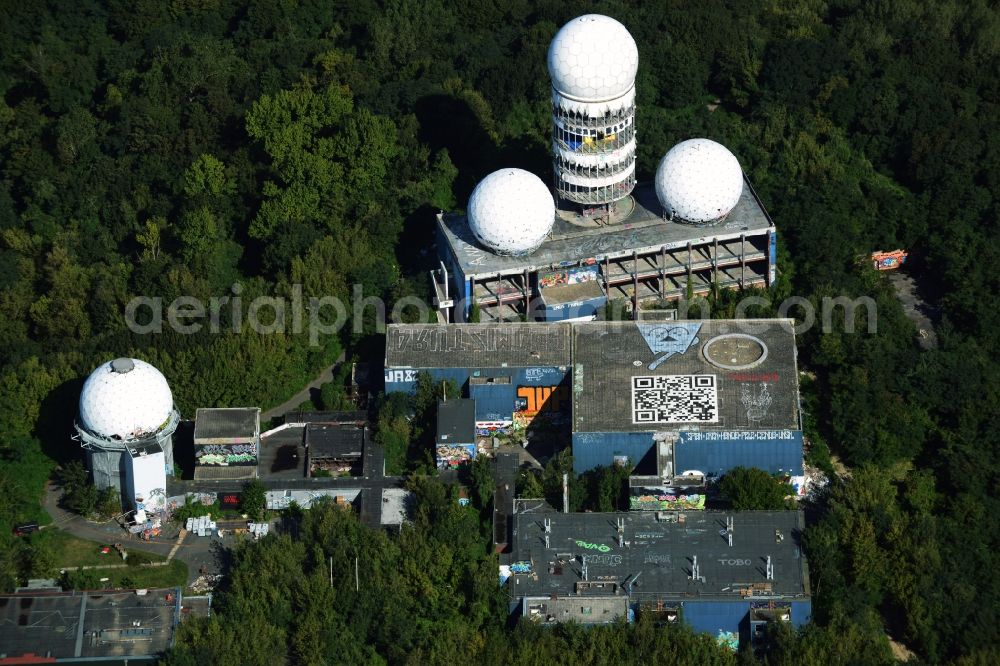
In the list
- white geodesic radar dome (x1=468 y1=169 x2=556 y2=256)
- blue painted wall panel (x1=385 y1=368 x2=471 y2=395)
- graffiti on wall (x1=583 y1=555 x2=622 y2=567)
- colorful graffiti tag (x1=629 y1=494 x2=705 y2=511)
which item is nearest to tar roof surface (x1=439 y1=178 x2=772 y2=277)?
white geodesic radar dome (x1=468 y1=169 x2=556 y2=256)

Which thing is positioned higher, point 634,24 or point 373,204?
point 634,24

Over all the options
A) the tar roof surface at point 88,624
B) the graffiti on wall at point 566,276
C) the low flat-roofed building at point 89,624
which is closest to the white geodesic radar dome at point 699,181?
the graffiti on wall at point 566,276

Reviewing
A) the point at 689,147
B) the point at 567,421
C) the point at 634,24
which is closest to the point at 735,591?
the point at 567,421

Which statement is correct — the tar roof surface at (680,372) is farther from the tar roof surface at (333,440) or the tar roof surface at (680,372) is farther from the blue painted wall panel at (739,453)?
the tar roof surface at (333,440)

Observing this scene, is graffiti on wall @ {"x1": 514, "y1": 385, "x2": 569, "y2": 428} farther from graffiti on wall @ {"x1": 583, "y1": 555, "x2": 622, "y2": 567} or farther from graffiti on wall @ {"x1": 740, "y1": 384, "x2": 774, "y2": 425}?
graffiti on wall @ {"x1": 583, "y1": 555, "x2": 622, "y2": 567}

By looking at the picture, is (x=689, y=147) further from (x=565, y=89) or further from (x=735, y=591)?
(x=735, y=591)

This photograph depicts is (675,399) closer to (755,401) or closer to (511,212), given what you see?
(755,401)
